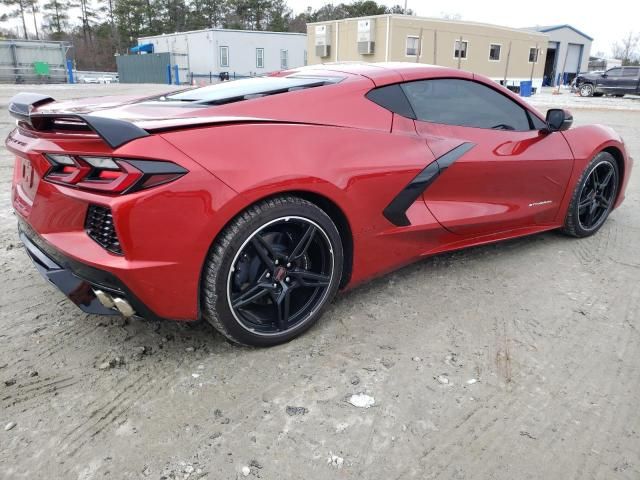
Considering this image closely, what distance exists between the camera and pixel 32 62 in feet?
103

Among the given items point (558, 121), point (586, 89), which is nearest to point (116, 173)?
point (558, 121)

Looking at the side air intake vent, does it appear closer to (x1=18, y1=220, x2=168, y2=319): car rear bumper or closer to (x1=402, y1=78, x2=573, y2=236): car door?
(x1=18, y1=220, x2=168, y2=319): car rear bumper

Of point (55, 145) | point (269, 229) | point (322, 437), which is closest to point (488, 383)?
point (322, 437)

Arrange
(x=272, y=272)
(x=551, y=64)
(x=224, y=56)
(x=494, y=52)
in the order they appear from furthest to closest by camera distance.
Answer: (x=551, y=64)
(x=224, y=56)
(x=494, y=52)
(x=272, y=272)

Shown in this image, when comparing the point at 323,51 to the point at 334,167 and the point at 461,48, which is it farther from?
the point at 334,167

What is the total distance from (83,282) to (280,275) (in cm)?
87

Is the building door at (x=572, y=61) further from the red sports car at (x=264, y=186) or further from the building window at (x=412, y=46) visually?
the red sports car at (x=264, y=186)

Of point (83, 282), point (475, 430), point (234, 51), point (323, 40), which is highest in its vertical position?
point (323, 40)

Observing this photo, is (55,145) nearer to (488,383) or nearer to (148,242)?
(148,242)

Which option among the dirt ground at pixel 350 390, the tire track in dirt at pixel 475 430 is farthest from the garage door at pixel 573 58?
the tire track in dirt at pixel 475 430

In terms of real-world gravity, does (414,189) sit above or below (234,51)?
below

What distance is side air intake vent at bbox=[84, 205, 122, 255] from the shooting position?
2.03m

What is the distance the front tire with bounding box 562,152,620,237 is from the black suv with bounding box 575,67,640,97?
2684 centimetres

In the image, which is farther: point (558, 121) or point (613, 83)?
point (613, 83)
